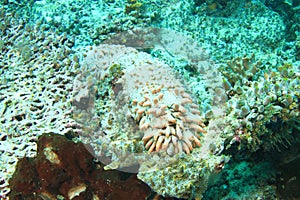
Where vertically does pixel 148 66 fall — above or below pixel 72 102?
above

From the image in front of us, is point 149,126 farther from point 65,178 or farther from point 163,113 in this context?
point 65,178

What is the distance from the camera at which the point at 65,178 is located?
2855 millimetres

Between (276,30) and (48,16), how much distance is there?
14.1 feet

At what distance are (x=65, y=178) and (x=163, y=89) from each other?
1.49 m

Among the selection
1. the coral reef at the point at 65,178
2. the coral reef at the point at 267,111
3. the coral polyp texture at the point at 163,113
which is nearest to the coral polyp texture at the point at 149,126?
the coral polyp texture at the point at 163,113

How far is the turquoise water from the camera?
9.59ft

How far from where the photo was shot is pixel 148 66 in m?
3.78

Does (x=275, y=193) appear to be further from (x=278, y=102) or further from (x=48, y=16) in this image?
(x=48, y=16)

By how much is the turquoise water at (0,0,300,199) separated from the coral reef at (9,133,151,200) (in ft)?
0.08

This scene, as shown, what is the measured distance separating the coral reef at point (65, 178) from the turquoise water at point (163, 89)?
1.0 inches

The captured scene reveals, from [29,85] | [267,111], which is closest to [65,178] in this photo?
[29,85]

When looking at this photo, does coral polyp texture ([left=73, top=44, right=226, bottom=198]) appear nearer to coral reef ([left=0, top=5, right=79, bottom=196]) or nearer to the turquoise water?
the turquoise water

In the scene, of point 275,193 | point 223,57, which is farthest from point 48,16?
point 275,193

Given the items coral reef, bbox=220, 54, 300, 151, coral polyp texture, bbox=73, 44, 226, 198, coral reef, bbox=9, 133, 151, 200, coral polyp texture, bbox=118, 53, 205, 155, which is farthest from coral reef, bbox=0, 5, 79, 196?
coral reef, bbox=220, 54, 300, 151
